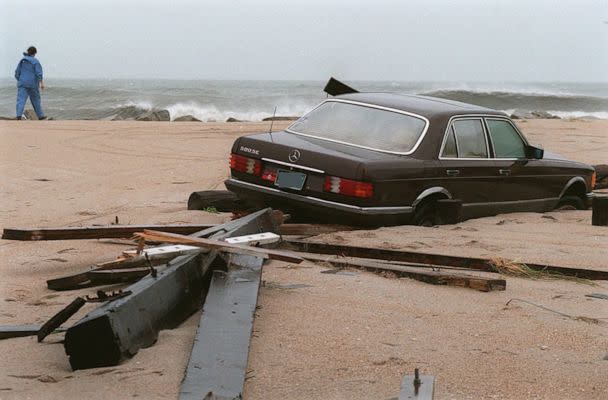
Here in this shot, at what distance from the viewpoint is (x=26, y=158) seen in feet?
49.0

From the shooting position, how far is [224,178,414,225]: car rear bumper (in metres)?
8.63

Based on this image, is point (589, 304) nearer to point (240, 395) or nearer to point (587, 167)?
point (240, 395)

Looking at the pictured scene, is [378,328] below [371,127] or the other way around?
below

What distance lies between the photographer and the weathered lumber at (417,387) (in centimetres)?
436

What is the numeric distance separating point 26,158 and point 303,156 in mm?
7325

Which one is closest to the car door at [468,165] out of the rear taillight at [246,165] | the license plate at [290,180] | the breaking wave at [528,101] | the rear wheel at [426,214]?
the rear wheel at [426,214]

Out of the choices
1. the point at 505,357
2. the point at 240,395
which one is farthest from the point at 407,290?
the point at 240,395

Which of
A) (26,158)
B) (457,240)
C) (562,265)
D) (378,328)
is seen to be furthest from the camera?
(26,158)

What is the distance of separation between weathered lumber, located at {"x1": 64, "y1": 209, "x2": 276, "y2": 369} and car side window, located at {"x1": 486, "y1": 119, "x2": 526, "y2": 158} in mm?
5052

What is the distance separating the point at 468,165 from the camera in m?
9.74

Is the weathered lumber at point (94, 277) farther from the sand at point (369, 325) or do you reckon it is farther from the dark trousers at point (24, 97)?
the dark trousers at point (24, 97)

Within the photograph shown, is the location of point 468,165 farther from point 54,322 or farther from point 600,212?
A: point 54,322

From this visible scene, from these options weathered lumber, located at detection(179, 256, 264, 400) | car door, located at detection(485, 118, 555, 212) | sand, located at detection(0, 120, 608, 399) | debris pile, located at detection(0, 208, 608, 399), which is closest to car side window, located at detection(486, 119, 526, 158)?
car door, located at detection(485, 118, 555, 212)

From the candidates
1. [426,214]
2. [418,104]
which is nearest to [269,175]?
[426,214]
